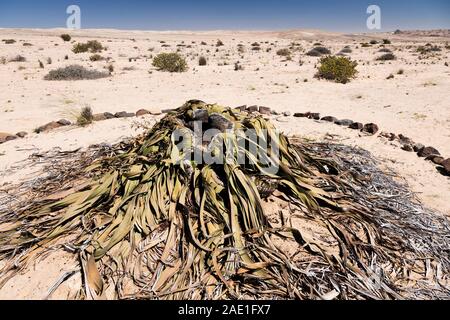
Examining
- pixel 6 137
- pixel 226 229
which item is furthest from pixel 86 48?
pixel 226 229

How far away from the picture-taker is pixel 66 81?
467 inches

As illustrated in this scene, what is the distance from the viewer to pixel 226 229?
2965 mm

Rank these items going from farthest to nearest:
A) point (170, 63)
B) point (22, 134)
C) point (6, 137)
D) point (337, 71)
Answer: point (170, 63) < point (337, 71) < point (22, 134) < point (6, 137)

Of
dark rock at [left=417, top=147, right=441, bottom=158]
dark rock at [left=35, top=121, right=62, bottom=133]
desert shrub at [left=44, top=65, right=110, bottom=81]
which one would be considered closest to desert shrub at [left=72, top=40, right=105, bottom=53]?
desert shrub at [left=44, top=65, right=110, bottom=81]

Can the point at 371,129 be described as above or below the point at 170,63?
below

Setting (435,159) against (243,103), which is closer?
(435,159)

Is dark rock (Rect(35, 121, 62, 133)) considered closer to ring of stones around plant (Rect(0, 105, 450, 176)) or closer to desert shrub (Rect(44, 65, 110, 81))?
ring of stones around plant (Rect(0, 105, 450, 176))

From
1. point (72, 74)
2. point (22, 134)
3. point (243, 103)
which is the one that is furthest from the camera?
point (72, 74)

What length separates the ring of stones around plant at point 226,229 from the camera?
2.57m

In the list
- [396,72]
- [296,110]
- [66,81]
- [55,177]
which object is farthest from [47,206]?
[396,72]

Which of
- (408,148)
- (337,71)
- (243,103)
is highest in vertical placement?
(337,71)

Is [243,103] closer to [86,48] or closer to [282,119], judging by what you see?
[282,119]

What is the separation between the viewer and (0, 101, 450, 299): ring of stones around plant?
2.57 m

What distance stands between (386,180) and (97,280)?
3.32 metres
